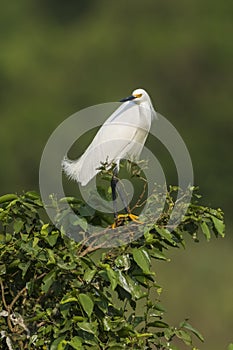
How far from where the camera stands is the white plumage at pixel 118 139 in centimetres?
312

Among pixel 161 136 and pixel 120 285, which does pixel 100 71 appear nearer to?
pixel 161 136

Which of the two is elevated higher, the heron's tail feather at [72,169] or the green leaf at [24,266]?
the green leaf at [24,266]

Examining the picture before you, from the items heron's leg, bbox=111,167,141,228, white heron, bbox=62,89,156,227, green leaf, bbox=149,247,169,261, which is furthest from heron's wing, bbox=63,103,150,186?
green leaf, bbox=149,247,169,261

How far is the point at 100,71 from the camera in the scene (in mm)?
9602

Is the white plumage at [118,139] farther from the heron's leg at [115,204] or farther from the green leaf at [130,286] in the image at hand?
the green leaf at [130,286]

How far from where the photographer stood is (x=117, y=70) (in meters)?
9.62

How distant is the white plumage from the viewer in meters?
3.12

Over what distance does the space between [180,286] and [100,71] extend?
408 cm

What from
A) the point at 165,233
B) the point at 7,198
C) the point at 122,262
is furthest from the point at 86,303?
the point at 7,198

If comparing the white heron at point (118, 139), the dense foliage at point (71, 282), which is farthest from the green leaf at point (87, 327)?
the white heron at point (118, 139)

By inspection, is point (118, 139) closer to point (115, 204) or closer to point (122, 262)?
point (115, 204)

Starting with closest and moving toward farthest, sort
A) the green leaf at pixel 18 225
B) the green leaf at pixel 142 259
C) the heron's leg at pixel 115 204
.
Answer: the green leaf at pixel 142 259, the green leaf at pixel 18 225, the heron's leg at pixel 115 204

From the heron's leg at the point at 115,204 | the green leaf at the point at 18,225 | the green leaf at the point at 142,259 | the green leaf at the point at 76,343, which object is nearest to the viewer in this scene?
the green leaf at the point at 76,343

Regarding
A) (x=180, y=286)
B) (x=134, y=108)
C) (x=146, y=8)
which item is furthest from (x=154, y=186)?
(x=146, y=8)
